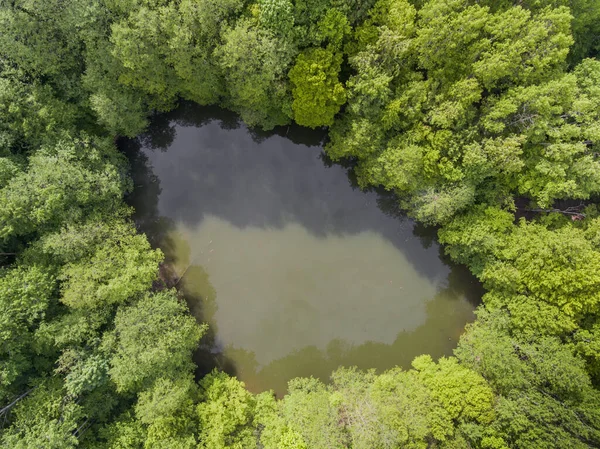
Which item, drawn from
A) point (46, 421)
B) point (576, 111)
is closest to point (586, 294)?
point (576, 111)

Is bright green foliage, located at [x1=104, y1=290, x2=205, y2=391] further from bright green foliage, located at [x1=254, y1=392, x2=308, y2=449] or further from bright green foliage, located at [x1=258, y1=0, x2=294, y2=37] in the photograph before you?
bright green foliage, located at [x1=258, y1=0, x2=294, y2=37]

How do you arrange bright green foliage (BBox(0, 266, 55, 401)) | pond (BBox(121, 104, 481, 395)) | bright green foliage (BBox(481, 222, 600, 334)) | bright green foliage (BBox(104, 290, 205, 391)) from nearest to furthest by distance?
bright green foliage (BBox(0, 266, 55, 401))
bright green foliage (BBox(481, 222, 600, 334))
bright green foliage (BBox(104, 290, 205, 391))
pond (BBox(121, 104, 481, 395))

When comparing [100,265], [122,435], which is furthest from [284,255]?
[122,435]

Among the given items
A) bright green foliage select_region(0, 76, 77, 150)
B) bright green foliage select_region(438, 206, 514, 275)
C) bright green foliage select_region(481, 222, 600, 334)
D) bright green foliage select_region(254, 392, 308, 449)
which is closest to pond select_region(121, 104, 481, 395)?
bright green foliage select_region(254, 392, 308, 449)

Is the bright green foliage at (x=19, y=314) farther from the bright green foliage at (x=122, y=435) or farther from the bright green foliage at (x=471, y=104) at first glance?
the bright green foliage at (x=471, y=104)

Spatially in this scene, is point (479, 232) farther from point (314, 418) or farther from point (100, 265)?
point (100, 265)

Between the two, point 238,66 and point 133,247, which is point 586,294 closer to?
point 238,66
